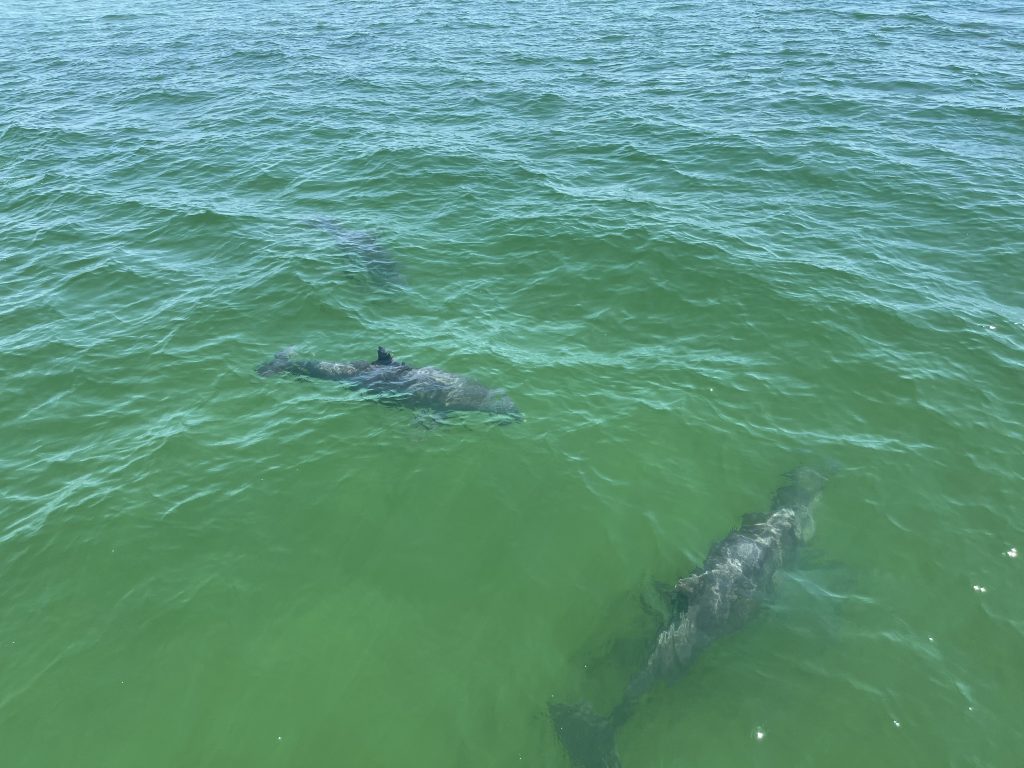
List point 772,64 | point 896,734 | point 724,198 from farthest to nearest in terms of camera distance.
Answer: point 772,64, point 724,198, point 896,734

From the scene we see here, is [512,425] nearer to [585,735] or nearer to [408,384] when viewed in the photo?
[408,384]

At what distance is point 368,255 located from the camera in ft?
84.4

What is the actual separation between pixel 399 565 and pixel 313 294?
12.5 metres

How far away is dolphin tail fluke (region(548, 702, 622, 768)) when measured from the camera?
11508 millimetres

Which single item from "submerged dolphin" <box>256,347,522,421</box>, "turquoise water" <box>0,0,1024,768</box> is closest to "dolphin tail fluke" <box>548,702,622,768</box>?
"turquoise water" <box>0,0,1024,768</box>

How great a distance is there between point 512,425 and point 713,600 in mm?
7364

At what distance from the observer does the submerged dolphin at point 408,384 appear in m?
19.3

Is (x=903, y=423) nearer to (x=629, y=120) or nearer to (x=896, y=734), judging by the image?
(x=896, y=734)

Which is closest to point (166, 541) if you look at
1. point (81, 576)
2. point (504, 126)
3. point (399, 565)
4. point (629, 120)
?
point (81, 576)

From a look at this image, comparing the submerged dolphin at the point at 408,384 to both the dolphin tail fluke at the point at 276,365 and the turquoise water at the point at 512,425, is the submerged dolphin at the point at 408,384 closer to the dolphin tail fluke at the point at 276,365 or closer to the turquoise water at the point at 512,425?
the dolphin tail fluke at the point at 276,365

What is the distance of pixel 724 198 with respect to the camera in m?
28.5

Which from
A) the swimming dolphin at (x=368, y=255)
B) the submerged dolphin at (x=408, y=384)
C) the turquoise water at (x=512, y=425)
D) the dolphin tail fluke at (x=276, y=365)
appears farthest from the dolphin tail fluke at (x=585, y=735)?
the swimming dolphin at (x=368, y=255)

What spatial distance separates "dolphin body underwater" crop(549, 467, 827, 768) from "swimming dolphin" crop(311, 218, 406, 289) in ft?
49.7

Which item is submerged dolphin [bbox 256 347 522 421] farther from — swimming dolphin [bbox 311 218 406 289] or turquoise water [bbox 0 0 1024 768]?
swimming dolphin [bbox 311 218 406 289]
